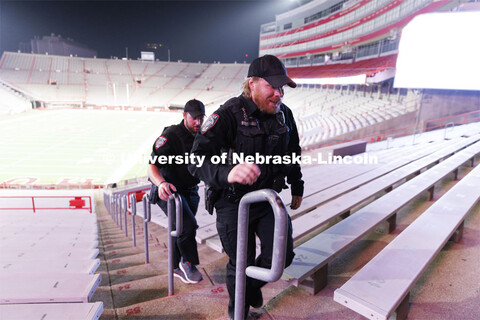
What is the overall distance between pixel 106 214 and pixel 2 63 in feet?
177

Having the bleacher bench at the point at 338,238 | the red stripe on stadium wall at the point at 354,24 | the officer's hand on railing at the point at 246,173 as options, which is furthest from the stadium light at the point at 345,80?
the officer's hand on railing at the point at 246,173

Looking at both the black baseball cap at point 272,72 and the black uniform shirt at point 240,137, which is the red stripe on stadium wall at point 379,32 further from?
the black uniform shirt at point 240,137

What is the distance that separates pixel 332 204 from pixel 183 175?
1697 mm

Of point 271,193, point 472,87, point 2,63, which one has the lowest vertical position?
point 271,193

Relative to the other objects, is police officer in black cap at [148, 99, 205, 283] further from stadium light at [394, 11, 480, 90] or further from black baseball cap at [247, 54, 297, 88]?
stadium light at [394, 11, 480, 90]

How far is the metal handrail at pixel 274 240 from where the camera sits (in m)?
1.05

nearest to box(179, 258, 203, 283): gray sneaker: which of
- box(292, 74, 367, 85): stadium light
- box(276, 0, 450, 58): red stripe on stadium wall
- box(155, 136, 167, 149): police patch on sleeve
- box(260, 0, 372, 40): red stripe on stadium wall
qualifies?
box(155, 136, 167, 149): police patch on sleeve

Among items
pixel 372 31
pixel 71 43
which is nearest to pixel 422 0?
pixel 372 31

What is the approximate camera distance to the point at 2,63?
46.4 meters

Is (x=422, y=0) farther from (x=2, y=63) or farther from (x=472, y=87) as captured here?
(x=2, y=63)

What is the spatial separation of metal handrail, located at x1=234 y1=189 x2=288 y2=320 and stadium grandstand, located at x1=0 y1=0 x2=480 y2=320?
63 centimetres

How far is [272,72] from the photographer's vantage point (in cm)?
168

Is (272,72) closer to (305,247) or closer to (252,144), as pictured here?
(252,144)

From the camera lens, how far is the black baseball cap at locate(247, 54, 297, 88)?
1.66 meters
